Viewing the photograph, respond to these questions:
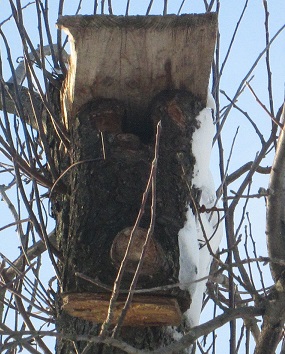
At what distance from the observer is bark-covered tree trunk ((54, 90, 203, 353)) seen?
6.75 feet

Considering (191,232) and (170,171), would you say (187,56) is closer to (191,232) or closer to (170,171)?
(170,171)

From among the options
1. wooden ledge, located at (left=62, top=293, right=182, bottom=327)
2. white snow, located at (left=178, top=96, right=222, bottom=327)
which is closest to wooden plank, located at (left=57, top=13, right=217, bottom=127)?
white snow, located at (left=178, top=96, right=222, bottom=327)

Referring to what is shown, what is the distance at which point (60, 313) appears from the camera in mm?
2172

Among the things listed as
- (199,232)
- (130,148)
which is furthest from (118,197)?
(199,232)

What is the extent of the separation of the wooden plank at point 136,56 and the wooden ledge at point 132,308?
0.72 metres

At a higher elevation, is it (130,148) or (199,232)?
(130,148)

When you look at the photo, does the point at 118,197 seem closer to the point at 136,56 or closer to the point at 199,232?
the point at 199,232

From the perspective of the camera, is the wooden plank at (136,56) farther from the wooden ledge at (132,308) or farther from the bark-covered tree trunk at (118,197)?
the wooden ledge at (132,308)

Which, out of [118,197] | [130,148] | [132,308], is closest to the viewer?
[132,308]


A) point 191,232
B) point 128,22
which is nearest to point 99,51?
point 128,22

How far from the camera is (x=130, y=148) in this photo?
7.50 feet

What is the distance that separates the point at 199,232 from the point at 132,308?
0.43m

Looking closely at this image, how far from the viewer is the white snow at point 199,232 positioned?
217 cm

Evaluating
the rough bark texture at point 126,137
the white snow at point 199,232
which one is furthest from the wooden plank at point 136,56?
the white snow at point 199,232
